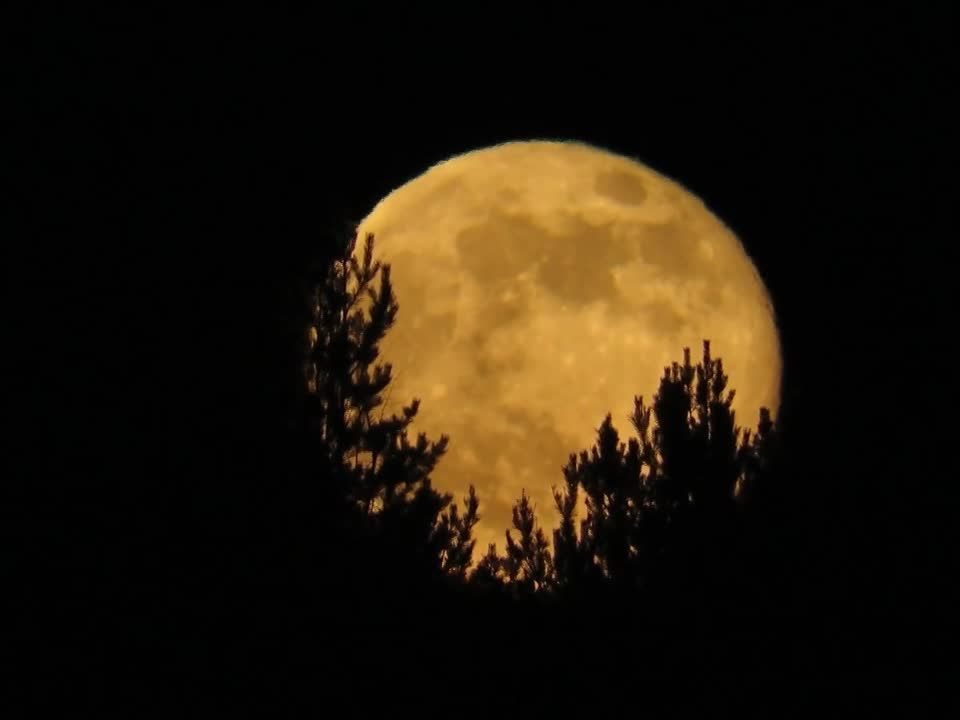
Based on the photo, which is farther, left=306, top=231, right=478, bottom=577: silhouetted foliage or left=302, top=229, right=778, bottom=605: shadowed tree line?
left=306, top=231, right=478, bottom=577: silhouetted foliage

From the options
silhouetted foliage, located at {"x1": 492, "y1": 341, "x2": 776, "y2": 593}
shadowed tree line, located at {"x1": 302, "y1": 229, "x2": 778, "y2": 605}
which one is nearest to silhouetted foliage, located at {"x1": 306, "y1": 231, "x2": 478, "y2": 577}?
shadowed tree line, located at {"x1": 302, "y1": 229, "x2": 778, "y2": 605}

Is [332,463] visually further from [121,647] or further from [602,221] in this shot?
[602,221]

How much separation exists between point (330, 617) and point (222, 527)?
3.82 ft

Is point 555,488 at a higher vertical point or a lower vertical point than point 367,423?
lower

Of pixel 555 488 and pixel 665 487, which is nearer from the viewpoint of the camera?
pixel 665 487

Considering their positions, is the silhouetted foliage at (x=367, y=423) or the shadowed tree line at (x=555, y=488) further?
the silhouetted foliage at (x=367, y=423)

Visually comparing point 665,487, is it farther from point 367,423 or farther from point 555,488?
point 367,423

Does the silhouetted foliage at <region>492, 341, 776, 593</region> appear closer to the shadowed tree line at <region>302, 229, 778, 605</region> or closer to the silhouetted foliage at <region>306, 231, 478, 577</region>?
the shadowed tree line at <region>302, 229, 778, 605</region>

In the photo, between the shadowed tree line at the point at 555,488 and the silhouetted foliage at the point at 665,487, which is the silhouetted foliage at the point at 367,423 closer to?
the shadowed tree line at the point at 555,488

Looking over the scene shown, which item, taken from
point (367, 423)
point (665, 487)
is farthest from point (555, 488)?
point (367, 423)

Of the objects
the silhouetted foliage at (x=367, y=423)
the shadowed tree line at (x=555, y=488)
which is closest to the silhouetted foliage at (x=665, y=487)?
the shadowed tree line at (x=555, y=488)

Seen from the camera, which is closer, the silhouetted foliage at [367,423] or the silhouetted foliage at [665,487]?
the silhouetted foliage at [665,487]

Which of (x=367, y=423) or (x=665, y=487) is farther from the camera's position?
(x=367, y=423)

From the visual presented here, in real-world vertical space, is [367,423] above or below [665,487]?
above
